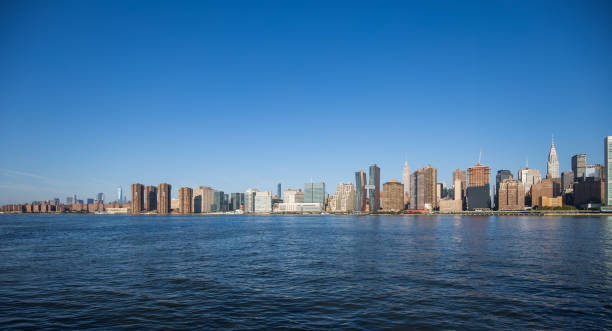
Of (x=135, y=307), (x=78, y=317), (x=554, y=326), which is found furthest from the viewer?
(x=135, y=307)

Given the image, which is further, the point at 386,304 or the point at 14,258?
the point at 14,258

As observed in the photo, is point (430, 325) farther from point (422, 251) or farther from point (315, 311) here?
point (422, 251)


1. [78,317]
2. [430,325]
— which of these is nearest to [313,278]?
[430,325]

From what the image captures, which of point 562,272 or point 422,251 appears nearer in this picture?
point 562,272

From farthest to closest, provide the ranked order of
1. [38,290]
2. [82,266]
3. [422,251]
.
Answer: [422,251] → [82,266] → [38,290]

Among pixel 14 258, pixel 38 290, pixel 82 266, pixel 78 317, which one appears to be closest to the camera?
pixel 78 317

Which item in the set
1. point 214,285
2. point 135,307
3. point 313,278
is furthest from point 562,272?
point 135,307

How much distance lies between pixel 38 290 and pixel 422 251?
49.7 meters

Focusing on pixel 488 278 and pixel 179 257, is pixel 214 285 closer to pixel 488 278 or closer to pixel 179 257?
pixel 179 257

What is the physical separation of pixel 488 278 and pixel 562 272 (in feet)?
34.2

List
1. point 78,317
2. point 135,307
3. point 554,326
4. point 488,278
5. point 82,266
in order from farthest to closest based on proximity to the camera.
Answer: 1. point 82,266
2. point 488,278
3. point 135,307
4. point 78,317
5. point 554,326

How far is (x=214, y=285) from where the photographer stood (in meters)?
32.2

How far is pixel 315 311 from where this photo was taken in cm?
2450

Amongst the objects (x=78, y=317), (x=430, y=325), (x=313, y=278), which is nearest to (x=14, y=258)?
(x=78, y=317)
